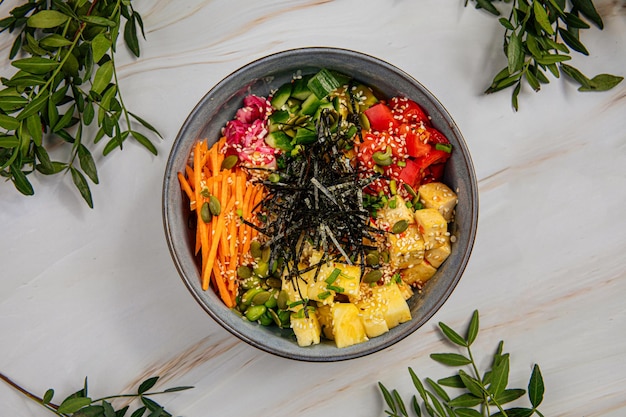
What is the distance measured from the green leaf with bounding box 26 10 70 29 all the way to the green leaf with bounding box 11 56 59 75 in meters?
0.11

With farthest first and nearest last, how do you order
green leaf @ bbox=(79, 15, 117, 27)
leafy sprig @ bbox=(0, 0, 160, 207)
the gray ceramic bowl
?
the gray ceramic bowl → leafy sprig @ bbox=(0, 0, 160, 207) → green leaf @ bbox=(79, 15, 117, 27)

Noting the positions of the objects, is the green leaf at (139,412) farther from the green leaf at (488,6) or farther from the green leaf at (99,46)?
the green leaf at (488,6)

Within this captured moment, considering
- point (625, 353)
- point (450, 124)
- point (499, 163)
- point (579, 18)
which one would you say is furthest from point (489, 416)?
point (579, 18)

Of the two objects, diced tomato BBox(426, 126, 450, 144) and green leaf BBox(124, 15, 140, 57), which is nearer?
diced tomato BBox(426, 126, 450, 144)

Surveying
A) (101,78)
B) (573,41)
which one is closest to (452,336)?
(573,41)

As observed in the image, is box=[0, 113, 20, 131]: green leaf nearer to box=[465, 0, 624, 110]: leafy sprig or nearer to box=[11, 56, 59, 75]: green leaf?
box=[11, 56, 59, 75]: green leaf

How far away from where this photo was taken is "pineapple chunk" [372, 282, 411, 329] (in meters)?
2.25

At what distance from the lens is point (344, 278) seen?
2250 mm

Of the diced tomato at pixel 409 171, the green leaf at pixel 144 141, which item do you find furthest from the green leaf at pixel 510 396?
the green leaf at pixel 144 141

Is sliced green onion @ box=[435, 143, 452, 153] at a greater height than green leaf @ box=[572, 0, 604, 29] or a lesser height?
lesser

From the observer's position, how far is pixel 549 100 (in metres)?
2.55

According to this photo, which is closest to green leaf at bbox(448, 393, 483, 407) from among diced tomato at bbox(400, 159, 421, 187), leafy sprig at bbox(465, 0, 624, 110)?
diced tomato at bbox(400, 159, 421, 187)

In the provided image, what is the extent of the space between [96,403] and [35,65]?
144cm

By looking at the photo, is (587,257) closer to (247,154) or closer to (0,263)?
(247,154)
